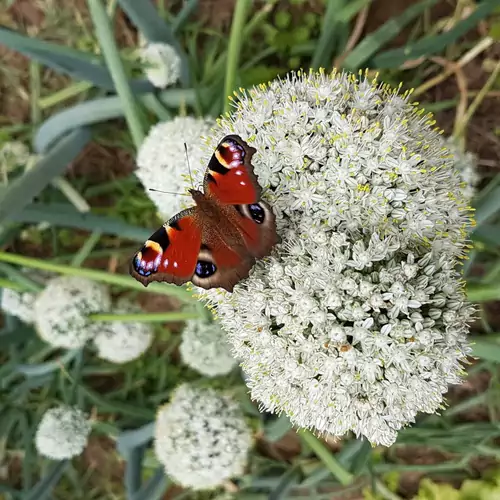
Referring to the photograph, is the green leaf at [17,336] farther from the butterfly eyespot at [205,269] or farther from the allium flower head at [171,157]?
the butterfly eyespot at [205,269]

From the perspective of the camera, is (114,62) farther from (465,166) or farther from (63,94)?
(465,166)

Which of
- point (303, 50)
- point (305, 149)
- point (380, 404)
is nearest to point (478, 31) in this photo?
point (303, 50)

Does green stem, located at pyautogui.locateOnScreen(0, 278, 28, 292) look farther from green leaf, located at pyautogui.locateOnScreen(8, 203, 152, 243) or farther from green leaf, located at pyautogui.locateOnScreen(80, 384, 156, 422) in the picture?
green leaf, located at pyautogui.locateOnScreen(80, 384, 156, 422)

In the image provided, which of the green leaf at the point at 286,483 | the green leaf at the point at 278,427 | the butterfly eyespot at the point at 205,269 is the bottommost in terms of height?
the green leaf at the point at 286,483

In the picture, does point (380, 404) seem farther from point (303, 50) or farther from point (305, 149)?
point (303, 50)

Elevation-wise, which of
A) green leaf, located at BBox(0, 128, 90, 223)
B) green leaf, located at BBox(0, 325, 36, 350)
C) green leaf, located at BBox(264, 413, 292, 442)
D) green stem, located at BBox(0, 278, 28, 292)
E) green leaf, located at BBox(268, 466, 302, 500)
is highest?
green leaf, located at BBox(0, 128, 90, 223)

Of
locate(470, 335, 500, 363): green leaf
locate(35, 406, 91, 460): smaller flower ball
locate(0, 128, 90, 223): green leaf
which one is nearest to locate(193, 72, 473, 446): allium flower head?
locate(470, 335, 500, 363): green leaf

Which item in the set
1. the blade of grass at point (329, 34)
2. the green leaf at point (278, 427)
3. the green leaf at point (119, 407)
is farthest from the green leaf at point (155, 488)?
the blade of grass at point (329, 34)
